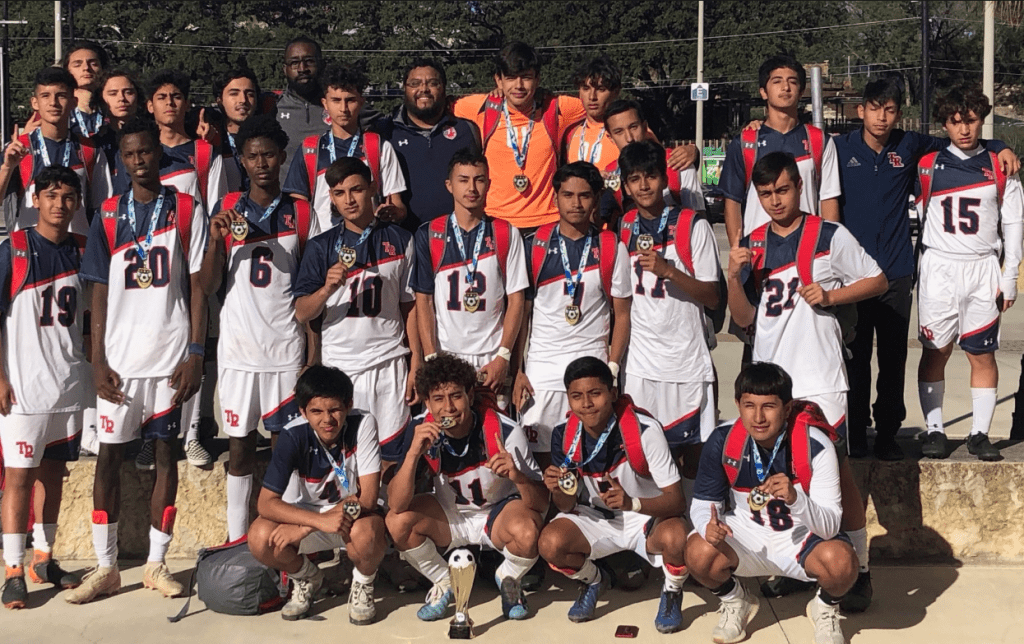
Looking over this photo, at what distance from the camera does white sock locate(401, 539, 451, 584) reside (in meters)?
5.97

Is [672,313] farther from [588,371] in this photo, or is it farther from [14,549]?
[14,549]

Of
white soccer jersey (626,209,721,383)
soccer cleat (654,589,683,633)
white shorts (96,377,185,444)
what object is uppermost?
white soccer jersey (626,209,721,383)

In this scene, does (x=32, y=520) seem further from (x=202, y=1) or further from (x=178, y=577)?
(x=202, y=1)

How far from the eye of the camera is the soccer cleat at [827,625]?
18.3ft

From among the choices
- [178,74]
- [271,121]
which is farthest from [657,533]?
[178,74]

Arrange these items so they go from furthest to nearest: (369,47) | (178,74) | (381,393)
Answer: (369,47) < (178,74) < (381,393)

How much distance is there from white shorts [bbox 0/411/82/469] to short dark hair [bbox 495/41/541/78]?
3.18 metres

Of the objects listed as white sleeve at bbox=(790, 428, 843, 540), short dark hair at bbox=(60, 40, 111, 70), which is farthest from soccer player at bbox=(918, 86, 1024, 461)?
short dark hair at bbox=(60, 40, 111, 70)

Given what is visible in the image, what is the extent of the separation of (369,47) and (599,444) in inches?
2519

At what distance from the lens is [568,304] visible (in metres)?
6.43

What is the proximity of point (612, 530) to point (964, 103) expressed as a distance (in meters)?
3.08

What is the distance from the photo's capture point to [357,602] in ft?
19.5

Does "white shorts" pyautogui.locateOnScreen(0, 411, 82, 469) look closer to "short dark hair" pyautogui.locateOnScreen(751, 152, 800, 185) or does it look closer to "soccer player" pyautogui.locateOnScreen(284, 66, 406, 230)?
"soccer player" pyautogui.locateOnScreen(284, 66, 406, 230)

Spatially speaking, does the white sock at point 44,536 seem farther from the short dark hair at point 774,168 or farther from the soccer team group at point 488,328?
the short dark hair at point 774,168
